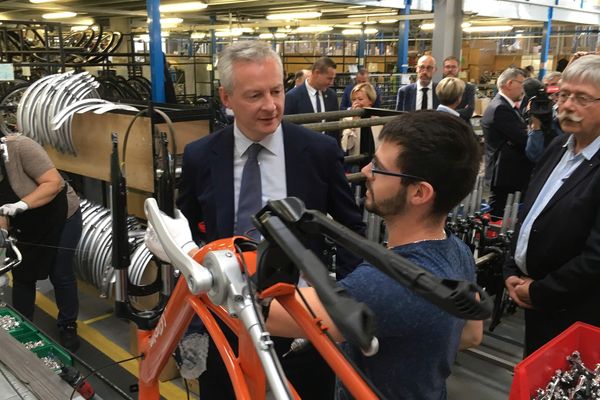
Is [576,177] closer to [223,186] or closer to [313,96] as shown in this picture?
[223,186]

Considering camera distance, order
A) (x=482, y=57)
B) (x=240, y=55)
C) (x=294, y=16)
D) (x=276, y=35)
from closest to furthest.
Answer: (x=240, y=55)
(x=294, y=16)
(x=276, y=35)
(x=482, y=57)

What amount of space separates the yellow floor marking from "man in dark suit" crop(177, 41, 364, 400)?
1421 millimetres

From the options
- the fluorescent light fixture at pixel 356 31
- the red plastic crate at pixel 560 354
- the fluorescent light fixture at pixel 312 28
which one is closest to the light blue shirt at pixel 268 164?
the red plastic crate at pixel 560 354

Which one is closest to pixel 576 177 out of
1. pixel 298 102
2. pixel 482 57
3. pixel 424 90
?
pixel 298 102

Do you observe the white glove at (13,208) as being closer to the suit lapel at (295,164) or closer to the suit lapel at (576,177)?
the suit lapel at (295,164)

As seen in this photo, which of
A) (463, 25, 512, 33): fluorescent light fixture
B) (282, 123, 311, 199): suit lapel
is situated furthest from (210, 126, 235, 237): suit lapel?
(463, 25, 512, 33): fluorescent light fixture

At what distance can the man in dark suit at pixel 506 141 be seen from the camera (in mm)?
4117

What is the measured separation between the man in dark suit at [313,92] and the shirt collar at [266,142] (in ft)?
12.0

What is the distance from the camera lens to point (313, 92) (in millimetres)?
5434

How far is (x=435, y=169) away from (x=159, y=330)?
2.32ft

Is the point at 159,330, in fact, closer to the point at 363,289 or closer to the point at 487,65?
the point at 363,289

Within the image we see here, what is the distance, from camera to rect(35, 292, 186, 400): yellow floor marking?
2990mm

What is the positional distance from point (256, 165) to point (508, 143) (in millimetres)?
3201

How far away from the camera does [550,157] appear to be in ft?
6.87
